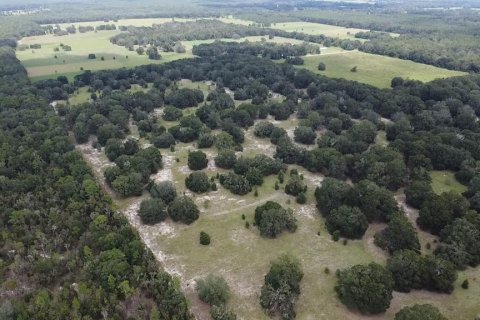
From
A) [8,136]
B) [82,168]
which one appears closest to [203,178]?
[82,168]

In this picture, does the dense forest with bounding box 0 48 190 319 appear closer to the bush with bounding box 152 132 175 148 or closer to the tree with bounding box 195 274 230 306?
the tree with bounding box 195 274 230 306

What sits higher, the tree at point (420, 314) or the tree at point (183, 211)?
the tree at point (420, 314)

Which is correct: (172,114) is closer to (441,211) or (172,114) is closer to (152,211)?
(152,211)

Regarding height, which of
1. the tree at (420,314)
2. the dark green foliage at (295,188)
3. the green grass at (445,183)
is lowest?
the green grass at (445,183)

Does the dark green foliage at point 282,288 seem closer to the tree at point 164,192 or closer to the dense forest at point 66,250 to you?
the dense forest at point 66,250

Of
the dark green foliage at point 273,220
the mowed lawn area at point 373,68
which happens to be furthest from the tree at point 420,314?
the mowed lawn area at point 373,68

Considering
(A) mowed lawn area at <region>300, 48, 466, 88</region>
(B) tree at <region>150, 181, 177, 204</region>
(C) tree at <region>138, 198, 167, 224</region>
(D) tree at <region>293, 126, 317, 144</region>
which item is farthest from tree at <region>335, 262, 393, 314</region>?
(A) mowed lawn area at <region>300, 48, 466, 88</region>
